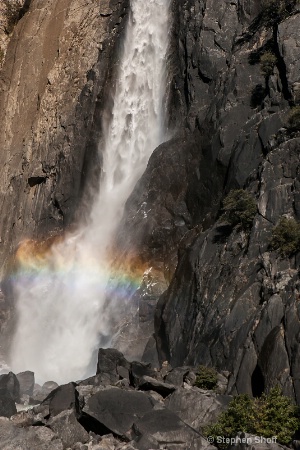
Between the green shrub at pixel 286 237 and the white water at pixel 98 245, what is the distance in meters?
9.94

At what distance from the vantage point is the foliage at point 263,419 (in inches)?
528

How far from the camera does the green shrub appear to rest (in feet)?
57.9

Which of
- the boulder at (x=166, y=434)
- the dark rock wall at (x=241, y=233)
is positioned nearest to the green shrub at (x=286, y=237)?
the dark rock wall at (x=241, y=233)

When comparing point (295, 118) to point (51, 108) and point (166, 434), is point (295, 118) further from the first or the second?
point (51, 108)

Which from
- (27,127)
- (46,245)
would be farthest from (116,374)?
(27,127)

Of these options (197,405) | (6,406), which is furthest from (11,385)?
(197,405)

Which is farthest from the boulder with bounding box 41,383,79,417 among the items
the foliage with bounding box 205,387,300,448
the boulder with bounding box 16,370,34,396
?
the boulder with bounding box 16,370,34,396

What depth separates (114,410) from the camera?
49.2 ft

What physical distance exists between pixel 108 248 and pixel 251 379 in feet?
46.7

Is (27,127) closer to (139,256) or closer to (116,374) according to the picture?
(139,256)

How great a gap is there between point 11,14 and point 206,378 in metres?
39.6

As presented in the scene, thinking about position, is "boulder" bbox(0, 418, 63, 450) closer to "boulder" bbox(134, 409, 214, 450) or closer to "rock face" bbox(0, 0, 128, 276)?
"boulder" bbox(134, 409, 214, 450)

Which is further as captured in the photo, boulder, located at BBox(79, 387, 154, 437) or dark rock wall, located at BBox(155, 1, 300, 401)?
dark rock wall, located at BBox(155, 1, 300, 401)

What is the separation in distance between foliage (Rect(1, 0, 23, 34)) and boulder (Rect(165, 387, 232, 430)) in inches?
1548
